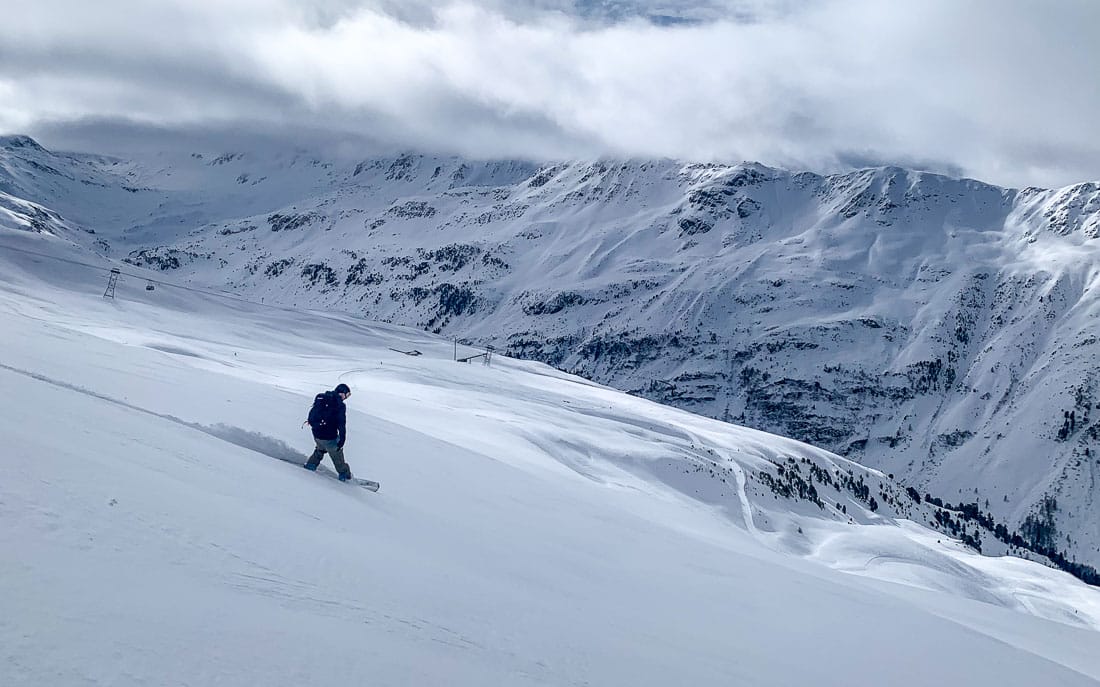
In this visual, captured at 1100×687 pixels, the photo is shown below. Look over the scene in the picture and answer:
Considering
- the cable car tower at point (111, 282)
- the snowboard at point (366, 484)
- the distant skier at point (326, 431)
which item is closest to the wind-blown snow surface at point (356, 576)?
the snowboard at point (366, 484)

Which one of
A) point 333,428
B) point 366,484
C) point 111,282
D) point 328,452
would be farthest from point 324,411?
point 111,282

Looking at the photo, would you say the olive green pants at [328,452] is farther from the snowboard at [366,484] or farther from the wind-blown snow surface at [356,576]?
the wind-blown snow surface at [356,576]

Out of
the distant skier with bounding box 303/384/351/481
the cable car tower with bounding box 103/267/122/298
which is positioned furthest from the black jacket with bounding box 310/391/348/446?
the cable car tower with bounding box 103/267/122/298

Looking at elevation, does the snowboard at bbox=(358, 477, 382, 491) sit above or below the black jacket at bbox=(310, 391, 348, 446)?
below

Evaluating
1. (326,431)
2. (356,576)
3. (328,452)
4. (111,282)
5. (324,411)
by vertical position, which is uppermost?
(111,282)

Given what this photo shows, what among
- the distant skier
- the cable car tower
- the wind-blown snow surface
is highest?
the cable car tower

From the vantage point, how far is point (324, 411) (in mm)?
12656

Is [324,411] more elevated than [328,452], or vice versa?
[324,411]

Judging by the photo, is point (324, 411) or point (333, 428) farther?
point (324, 411)

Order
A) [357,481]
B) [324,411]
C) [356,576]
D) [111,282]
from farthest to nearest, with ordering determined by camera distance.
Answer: [111,282], [324,411], [357,481], [356,576]

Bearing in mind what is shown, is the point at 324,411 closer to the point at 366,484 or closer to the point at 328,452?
the point at 328,452

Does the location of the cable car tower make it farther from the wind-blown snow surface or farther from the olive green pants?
the olive green pants

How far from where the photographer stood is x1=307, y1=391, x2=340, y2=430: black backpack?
12523mm

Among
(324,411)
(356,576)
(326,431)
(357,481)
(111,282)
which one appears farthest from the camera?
(111,282)
